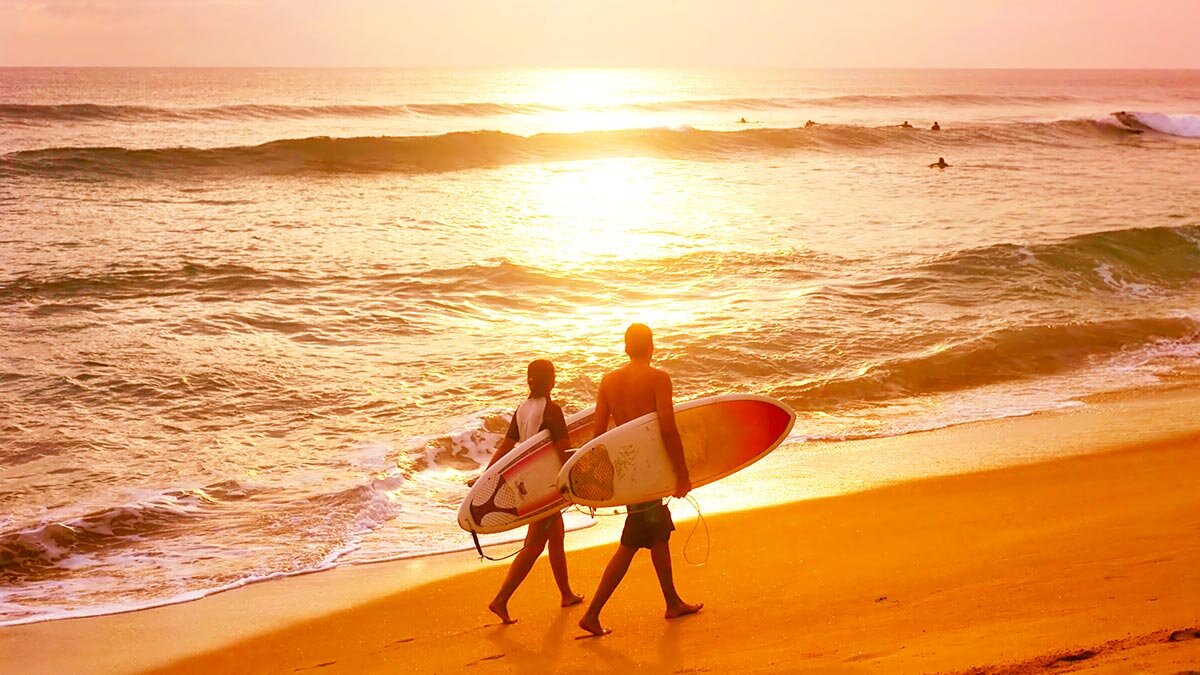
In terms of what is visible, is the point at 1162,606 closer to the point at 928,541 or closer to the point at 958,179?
the point at 928,541

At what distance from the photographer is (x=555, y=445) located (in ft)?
20.1

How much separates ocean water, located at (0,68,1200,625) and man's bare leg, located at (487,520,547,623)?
159cm

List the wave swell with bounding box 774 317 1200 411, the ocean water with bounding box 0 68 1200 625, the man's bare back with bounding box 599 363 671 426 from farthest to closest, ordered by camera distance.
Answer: the wave swell with bounding box 774 317 1200 411 → the ocean water with bounding box 0 68 1200 625 → the man's bare back with bounding box 599 363 671 426

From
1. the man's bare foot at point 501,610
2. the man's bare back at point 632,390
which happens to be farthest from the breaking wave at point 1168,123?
the man's bare foot at point 501,610

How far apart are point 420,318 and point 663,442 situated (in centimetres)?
931

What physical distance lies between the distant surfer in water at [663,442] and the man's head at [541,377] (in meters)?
0.29

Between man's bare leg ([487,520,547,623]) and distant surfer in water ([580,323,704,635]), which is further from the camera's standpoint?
man's bare leg ([487,520,547,623])

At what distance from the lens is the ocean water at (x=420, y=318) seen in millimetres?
8539

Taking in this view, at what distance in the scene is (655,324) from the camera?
47.4ft

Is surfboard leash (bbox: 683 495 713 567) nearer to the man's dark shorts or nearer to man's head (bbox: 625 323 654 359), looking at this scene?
the man's dark shorts

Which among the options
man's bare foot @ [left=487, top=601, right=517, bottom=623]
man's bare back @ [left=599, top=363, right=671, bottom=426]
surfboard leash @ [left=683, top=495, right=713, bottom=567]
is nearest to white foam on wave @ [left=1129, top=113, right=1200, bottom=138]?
surfboard leash @ [left=683, top=495, right=713, bottom=567]

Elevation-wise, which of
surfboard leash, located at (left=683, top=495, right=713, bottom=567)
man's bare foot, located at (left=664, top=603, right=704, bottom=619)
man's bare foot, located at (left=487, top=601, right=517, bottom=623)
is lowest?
surfboard leash, located at (left=683, top=495, right=713, bottom=567)

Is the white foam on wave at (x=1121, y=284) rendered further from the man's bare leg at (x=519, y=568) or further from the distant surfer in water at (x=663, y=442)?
the man's bare leg at (x=519, y=568)

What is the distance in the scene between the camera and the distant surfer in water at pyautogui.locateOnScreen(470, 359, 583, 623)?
19.9 ft
